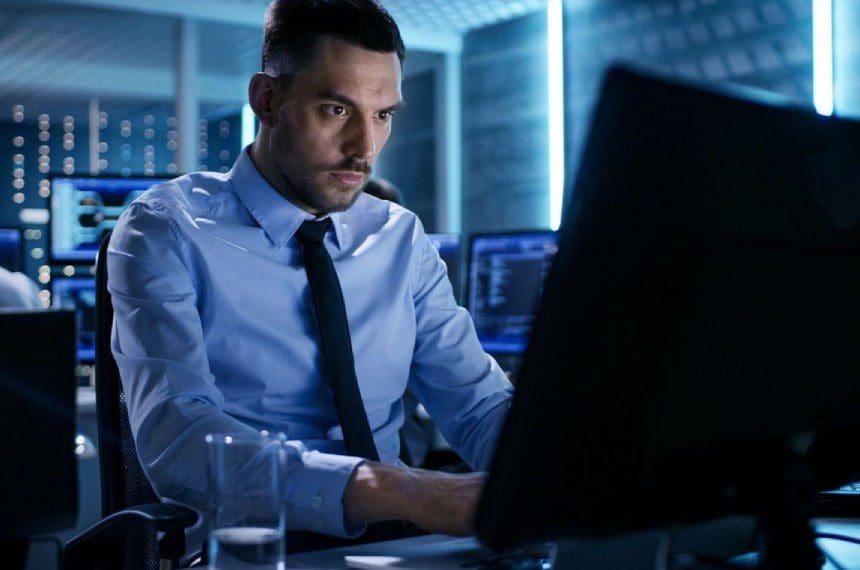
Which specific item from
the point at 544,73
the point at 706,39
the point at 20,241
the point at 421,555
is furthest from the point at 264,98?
the point at 544,73

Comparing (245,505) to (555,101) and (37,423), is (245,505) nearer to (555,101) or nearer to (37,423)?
(37,423)

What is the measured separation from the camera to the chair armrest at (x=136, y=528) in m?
1.25

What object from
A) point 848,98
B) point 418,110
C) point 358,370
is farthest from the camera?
point 418,110

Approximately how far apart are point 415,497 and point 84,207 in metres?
2.80

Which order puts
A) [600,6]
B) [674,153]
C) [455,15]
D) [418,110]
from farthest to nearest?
[418,110] → [455,15] → [600,6] → [674,153]

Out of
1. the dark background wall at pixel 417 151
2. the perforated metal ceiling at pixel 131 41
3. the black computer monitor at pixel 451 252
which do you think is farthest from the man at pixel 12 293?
the dark background wall at pixel 417 151

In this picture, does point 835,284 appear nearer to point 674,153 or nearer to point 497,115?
point 674,153

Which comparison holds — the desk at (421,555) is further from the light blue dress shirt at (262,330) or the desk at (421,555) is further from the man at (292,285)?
the man at (292,285)

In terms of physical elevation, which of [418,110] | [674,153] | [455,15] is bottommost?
[674,153]

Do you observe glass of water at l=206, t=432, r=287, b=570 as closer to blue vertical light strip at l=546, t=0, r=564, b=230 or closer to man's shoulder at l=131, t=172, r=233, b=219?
man's shoulder at l=131, t=172, r=233, b=219

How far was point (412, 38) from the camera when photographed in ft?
21.3

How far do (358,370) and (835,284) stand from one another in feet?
2.98

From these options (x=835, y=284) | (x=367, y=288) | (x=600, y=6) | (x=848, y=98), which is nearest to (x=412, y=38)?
(x=600, y=6)

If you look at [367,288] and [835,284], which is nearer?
[835,284]
